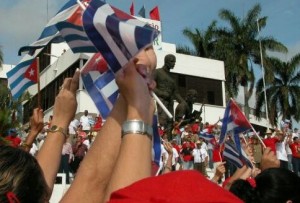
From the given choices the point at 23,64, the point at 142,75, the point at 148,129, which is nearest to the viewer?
the point at 148,129

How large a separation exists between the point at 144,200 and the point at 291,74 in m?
45.8

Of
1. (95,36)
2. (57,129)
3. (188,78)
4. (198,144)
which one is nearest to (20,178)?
(95,36)

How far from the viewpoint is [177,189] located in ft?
3.93

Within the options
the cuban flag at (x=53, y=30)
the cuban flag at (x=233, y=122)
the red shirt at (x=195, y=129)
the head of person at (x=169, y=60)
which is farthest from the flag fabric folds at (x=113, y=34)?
the red shirt at (x=195, y=129)

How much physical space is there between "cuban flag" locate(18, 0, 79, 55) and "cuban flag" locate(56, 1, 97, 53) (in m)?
0.05

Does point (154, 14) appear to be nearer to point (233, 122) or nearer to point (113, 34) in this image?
point (233, 122)

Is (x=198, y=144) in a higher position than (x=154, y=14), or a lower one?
lower

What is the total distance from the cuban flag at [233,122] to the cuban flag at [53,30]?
3.37m

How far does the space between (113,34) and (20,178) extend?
908mm

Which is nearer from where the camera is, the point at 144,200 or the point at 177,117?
the point at 144,200

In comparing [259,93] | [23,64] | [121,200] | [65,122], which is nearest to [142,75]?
[121,200]

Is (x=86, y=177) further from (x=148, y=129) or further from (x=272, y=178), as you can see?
(x=272, y=178)

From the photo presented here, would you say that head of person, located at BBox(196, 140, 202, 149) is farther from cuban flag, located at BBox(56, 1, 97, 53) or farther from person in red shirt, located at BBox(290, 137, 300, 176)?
cuban flag, located at BBox(56, 1, 97, 53)

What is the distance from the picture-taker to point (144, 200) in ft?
3.91
